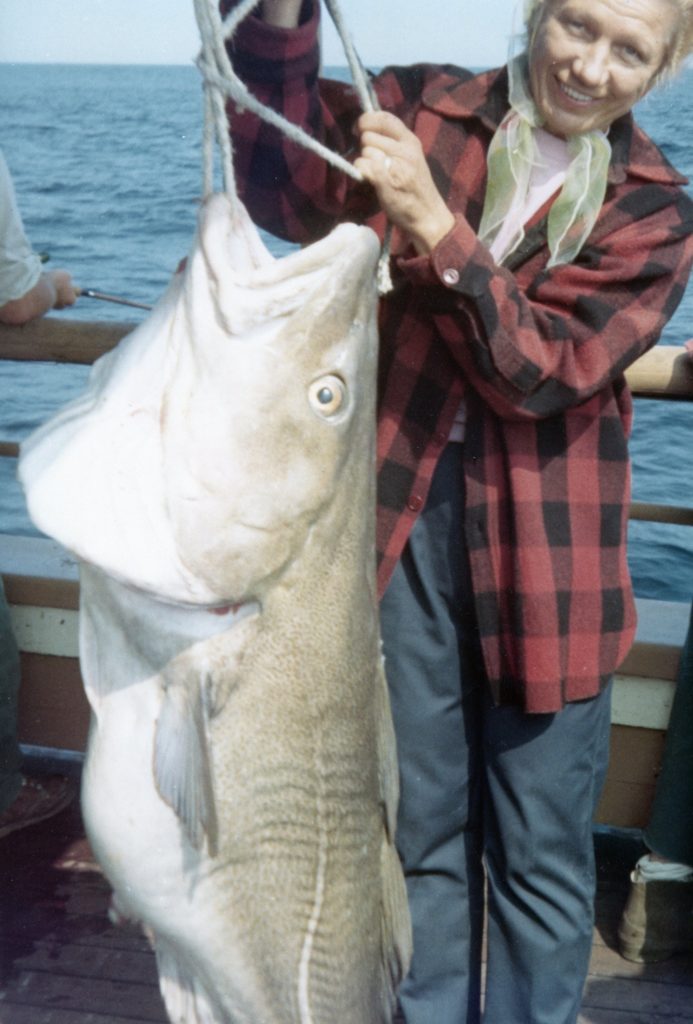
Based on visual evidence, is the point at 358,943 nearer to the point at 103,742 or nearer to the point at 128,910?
the point at 128,910

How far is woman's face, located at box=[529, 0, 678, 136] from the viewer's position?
204cm

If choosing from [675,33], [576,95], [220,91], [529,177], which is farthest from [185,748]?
[675,33]

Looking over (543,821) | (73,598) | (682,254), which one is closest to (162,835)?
(543,821)

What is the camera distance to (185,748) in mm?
1761

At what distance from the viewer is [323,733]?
6.24 ft

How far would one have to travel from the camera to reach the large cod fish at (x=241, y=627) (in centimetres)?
163

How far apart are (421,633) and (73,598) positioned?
4.43ft

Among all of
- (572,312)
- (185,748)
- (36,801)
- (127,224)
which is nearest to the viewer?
(185,748)

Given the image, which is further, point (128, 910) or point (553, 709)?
point (553, 709)

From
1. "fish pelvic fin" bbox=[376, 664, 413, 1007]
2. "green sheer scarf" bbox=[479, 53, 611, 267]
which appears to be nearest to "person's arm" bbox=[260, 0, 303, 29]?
"green sheer scarf" bbox=[479, 53, 611, 267]

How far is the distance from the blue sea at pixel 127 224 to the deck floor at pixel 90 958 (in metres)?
2.11

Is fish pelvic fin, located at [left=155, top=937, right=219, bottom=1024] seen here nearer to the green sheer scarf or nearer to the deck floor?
the deck floor

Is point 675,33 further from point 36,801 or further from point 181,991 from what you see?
point 36,801

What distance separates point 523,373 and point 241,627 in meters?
0.65
